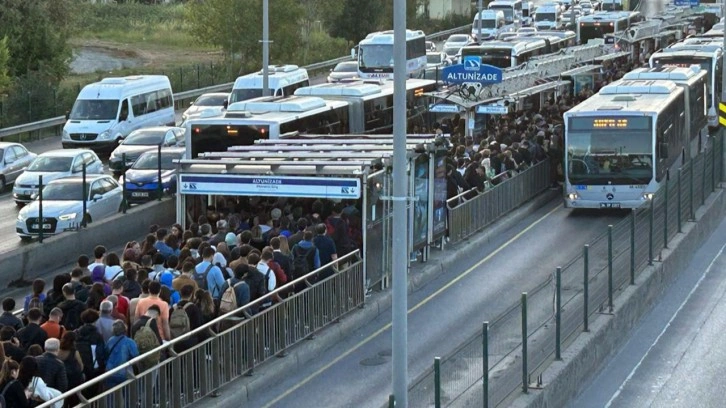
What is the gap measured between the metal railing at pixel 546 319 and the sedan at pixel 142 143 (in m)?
14.7

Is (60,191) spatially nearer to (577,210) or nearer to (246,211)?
(246,211)

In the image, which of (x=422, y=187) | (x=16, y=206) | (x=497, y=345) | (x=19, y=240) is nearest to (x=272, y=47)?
(x=16, y=206)

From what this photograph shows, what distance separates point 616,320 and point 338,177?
483 cm

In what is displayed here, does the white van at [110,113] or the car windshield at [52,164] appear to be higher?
the white van at [110,113]

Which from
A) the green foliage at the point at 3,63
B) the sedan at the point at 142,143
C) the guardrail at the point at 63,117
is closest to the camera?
the sedan at the point at 142,143

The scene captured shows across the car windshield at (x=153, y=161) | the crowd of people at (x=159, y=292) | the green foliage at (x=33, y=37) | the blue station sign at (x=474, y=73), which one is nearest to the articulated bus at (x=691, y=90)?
the blue station sign at (x=474, y=73)

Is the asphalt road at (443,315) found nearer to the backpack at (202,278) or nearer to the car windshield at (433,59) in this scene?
the backpack at (202,278)

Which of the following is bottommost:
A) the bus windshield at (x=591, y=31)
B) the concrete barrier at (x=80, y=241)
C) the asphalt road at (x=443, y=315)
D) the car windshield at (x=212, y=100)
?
the asphalt road at (x=443, y=315)

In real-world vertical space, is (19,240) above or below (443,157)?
below

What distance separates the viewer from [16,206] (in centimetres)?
3650

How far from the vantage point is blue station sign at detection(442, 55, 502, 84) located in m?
41.9

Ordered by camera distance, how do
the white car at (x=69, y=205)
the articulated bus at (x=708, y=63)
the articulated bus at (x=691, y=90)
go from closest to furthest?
the white car at (x=69, y=205) → the articulated bus at (x=691, y=90) → the articulated bus at (x=708, y=63)

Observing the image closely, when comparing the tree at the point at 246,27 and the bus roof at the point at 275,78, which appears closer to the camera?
the bus roof at the point at 275,78

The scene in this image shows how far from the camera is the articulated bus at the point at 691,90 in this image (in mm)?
40719
